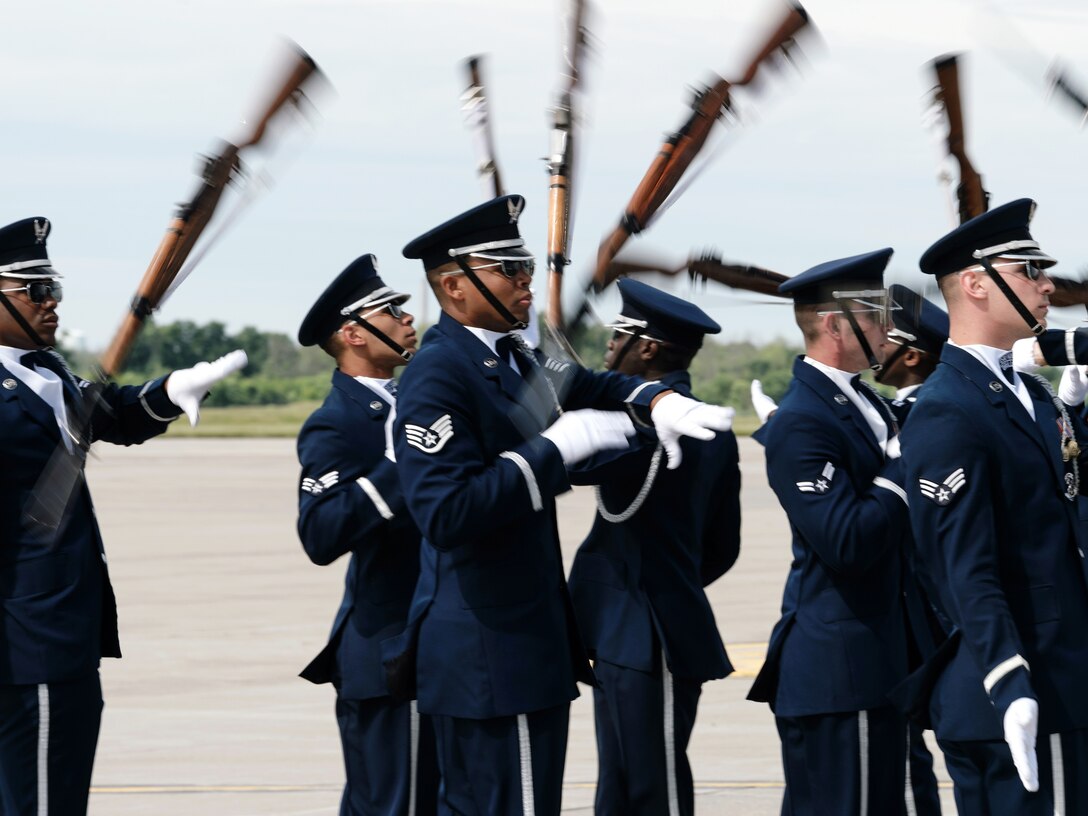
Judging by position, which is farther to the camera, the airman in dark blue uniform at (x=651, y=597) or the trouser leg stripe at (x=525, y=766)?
the airman in dark blue uniform at (x=651, y=597)

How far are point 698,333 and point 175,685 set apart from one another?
16.4 feet

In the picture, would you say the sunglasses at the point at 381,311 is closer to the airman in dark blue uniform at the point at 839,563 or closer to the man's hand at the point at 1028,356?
the airman in dark blue uniform at the point at 839,563

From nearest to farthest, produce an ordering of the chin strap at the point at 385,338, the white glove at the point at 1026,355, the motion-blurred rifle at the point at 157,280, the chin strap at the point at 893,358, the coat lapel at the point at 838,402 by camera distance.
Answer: the motion-blurred rifle at the point at 157,280 → the coat lapel at the point at 838,402 → the white glove at the point at 1026,355 → the chin strap at the point at 385,338 → the chin strap at the point at 893,358

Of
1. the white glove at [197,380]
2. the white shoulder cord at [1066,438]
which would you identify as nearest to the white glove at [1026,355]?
the white shoulder cord at [1066,438]

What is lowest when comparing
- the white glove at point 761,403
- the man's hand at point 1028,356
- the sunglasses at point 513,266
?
the white glove at point 761,403

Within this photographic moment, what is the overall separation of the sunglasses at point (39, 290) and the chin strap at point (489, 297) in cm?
144

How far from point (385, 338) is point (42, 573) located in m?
1.28

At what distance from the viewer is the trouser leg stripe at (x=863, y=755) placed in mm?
4914

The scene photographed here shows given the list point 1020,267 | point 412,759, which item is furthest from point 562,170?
point 412,759

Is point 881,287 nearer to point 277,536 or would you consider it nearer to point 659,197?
point 659,197

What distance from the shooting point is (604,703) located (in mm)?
5484

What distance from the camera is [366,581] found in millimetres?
5535

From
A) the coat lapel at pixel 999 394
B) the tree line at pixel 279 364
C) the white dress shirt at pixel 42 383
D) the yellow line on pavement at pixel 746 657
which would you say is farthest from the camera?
the tree line at pixel 279 364

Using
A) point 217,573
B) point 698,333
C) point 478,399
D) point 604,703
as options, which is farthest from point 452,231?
point 217,573
